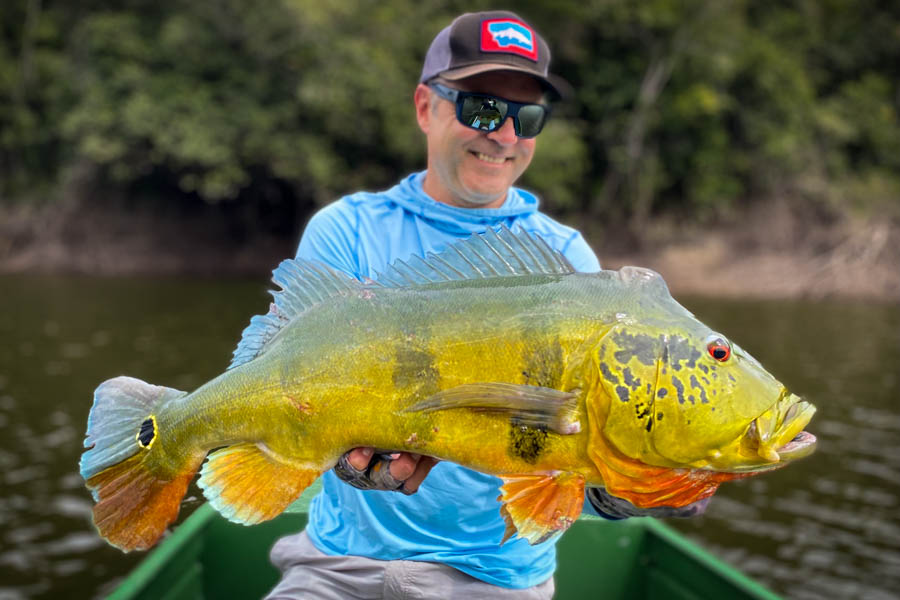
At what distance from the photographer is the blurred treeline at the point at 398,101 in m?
24.0

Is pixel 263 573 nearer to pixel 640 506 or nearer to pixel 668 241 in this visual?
pixel 640 506

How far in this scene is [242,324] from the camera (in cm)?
1644

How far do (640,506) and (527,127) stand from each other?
1462 mm

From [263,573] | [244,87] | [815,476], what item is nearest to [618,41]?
[244,87]

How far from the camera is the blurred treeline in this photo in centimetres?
2397

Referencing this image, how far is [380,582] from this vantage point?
2600 mm

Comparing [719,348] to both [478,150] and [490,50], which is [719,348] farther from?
[490,50]

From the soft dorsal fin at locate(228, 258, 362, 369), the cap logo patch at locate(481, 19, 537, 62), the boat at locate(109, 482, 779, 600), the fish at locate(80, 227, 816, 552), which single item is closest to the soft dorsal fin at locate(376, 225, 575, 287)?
the fish at locate(80, 227, 816, 552)

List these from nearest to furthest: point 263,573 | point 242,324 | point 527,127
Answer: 1. point 527,127
2. point 263,573
3. point 242,324

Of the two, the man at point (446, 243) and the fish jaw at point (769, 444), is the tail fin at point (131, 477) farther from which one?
the fish jaw at point (769, 444)

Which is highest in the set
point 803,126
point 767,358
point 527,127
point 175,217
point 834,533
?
point 803,126

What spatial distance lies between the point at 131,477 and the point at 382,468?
2.29ft

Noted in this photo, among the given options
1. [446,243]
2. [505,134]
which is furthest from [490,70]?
[446,243]

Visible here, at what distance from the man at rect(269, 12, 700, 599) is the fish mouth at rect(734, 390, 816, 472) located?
619 millimetres
